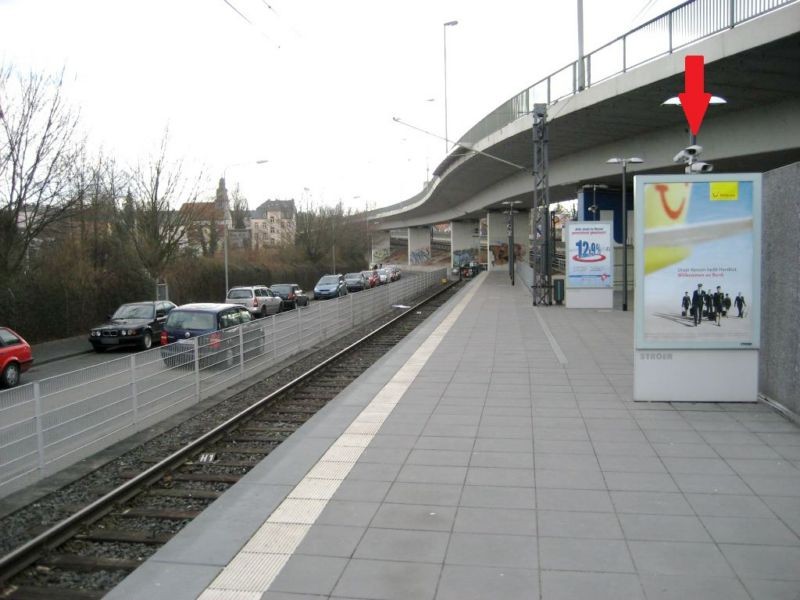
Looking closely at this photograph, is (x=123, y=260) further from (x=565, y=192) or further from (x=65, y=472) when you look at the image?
(x=565, y=192)

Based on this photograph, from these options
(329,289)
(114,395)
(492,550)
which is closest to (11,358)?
(114,395)

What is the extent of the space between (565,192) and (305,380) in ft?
113

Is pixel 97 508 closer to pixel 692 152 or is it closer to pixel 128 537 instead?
pixel 128 537

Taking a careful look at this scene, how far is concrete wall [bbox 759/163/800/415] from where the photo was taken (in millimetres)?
8523

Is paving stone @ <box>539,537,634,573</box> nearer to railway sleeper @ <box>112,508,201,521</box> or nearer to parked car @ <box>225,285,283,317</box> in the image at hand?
railway sleeper @ <box>112,508,201,521</box>

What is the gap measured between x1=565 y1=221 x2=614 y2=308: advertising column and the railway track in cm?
1670

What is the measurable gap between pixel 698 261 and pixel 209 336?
26.3 ft

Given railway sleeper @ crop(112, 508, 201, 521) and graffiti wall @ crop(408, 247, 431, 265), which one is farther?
graffiti wall @ crop(408, 247, 431, 265)

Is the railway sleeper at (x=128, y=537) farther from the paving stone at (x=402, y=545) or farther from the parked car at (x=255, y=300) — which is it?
the parked car at (x=255, y=300)

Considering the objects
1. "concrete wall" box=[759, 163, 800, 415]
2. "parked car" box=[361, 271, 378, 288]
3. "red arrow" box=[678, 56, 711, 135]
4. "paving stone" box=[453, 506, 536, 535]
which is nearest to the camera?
"paving stone" box=[453, 506, 536, 535]

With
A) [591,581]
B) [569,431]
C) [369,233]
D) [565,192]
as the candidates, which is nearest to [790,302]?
[569,431]

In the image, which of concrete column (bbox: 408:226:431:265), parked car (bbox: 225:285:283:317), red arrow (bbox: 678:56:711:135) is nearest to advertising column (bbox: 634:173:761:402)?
red arrow (bbox: 678:56:711:135)

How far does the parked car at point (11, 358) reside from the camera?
14852 millimetres

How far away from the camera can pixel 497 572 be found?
15.3 ft
